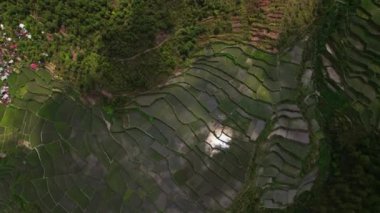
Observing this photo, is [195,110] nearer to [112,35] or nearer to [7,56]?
[112,35]

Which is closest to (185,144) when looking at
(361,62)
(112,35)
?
(112,35)

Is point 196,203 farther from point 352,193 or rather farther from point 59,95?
point 59,95

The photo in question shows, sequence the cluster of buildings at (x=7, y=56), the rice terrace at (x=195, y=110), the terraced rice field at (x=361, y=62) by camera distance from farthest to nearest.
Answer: the cluster of buildings at (x=7, y=56), the rice terrace at (x=195, y=110), the terraced rice field at (x=361, y=62)

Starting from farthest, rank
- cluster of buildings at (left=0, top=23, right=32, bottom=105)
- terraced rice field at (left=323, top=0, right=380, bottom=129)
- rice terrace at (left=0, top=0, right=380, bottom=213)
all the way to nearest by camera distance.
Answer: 1. cluster of buildings at (left=0, top=23, right=32, bottom=105)
2. rice terrace at (left=0, top=0, right=380, bottom=213)
3. terraced rice field at (left=323, top=0, right=380, bottom=129)

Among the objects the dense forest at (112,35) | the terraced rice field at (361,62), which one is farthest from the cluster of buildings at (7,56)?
the terraced rice field at (361,62)

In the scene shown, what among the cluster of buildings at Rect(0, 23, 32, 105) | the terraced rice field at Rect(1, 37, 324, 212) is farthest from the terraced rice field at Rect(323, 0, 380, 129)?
the cluster of buildings at Rect(0, 23, 32, 105)

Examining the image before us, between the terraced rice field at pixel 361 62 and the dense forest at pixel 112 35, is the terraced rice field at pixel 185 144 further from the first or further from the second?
the terraced rice field at pixel 361 62

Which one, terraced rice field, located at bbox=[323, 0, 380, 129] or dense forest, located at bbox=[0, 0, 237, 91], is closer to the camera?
terraced rice field, located at bbox=[323, 0, 380, 129]

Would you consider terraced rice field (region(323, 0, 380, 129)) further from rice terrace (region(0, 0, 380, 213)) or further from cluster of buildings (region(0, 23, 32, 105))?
cluster of buildings (region(0, 23, 32, 105))

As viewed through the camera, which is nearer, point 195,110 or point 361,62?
point 361,62
